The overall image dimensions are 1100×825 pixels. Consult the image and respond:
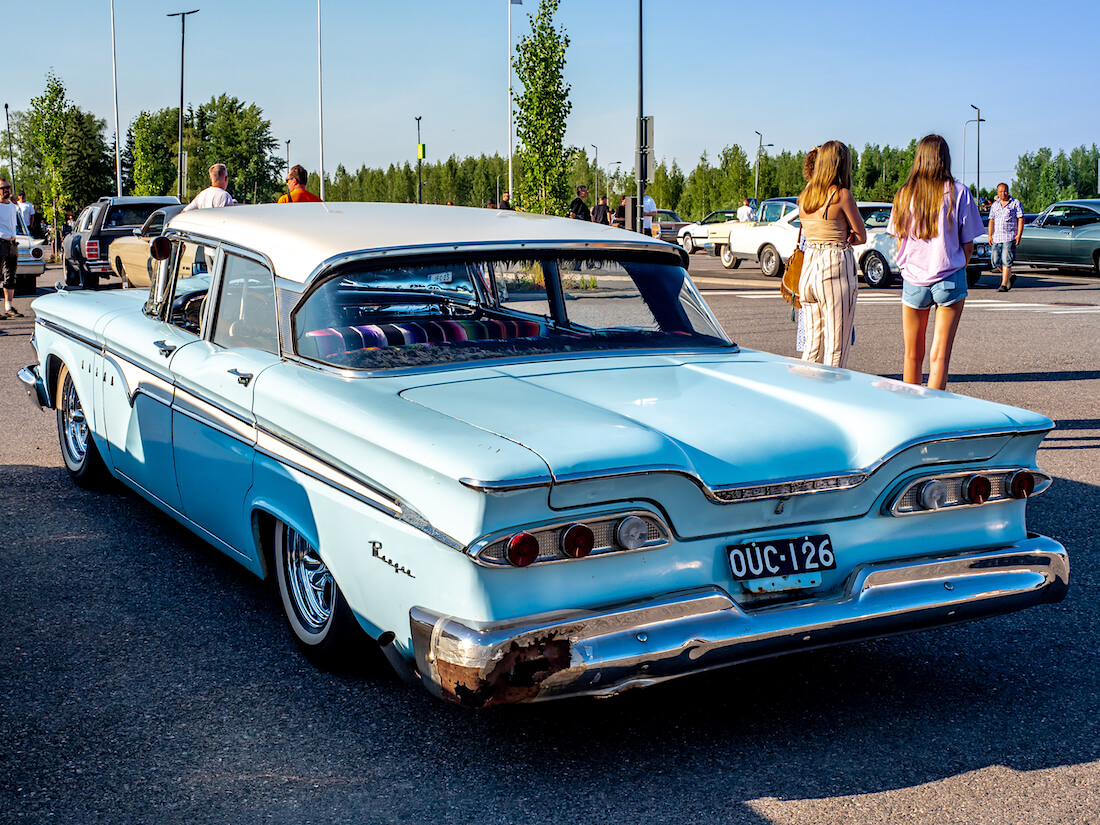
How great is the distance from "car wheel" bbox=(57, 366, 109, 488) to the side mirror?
1177 millimetres

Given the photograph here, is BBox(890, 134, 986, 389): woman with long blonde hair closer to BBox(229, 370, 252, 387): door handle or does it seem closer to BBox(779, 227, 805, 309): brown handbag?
BBox(779, 227, 805, 309): brown handbag

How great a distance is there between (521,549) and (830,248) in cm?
508

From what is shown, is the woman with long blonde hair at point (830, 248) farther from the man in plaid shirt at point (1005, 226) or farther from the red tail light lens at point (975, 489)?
the man in plaid shirt at point (1005, 226)

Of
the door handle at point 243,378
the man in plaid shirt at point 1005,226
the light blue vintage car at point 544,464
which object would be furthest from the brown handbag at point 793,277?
the man in plaid shirt at point 1005,226

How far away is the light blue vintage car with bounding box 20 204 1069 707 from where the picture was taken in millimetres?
2920

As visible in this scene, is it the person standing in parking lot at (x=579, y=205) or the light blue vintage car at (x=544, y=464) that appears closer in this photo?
the light blue vintage car at (x=544, y=464)

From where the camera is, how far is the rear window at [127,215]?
20484 mm

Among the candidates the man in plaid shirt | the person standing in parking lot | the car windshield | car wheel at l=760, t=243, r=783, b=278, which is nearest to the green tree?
the person standing in parking lot

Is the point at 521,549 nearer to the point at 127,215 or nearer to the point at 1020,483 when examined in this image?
the point at 1020,483

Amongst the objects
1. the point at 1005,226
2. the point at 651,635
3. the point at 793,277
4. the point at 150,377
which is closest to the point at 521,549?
the point at 651,635

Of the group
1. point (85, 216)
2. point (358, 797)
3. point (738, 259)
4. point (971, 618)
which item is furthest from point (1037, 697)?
point (738, 259)

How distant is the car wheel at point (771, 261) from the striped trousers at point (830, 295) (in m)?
18.4

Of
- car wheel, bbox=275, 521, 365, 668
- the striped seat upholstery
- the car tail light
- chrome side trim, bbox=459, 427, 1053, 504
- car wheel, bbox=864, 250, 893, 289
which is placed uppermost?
car wheel, bbox=864, 250, 893, 289

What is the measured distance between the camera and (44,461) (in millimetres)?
7051
